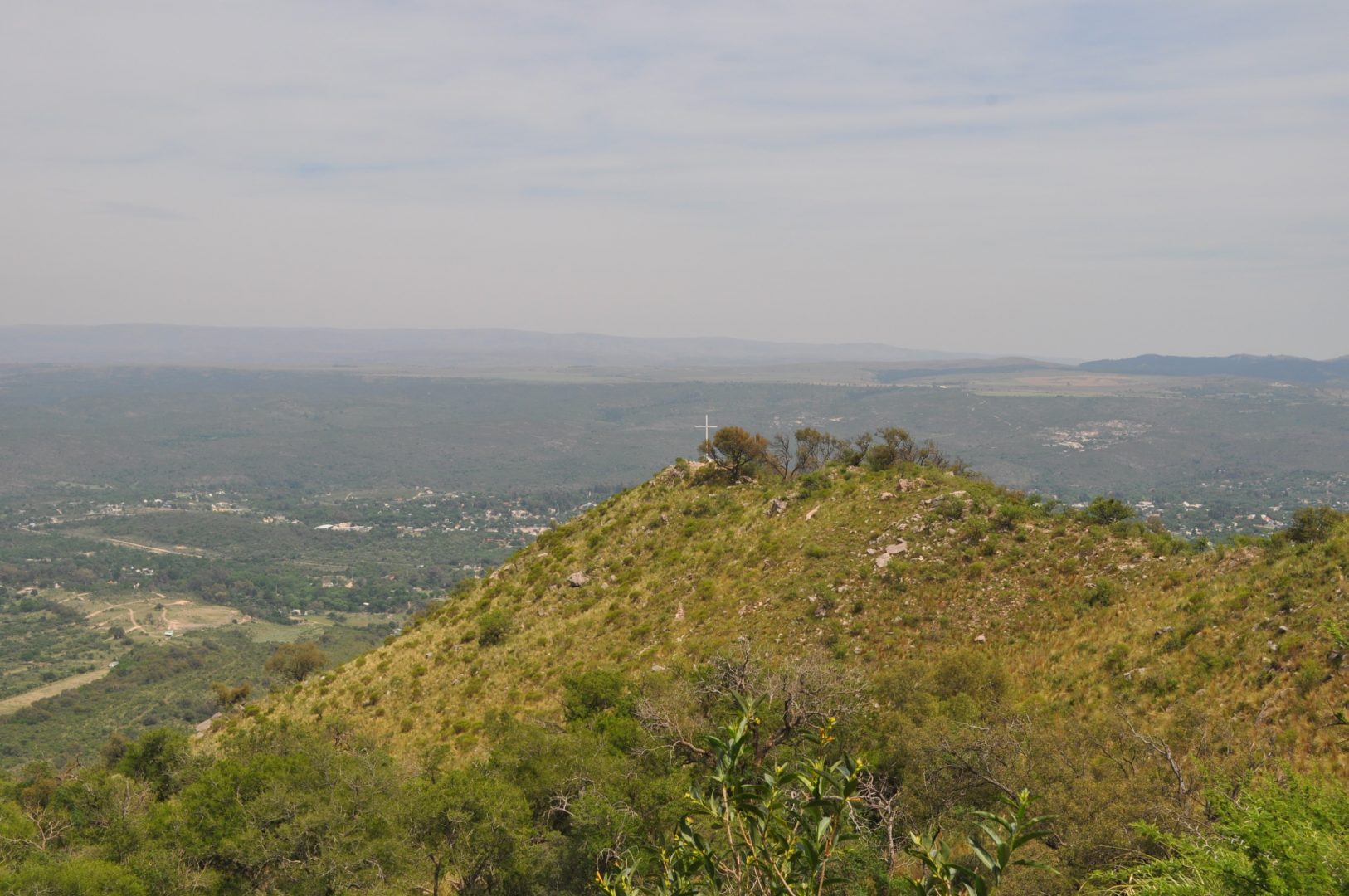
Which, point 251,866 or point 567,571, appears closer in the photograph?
point 251,866

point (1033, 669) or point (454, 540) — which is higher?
point (1033, 669)

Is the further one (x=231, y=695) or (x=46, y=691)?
(x=46, y=691)

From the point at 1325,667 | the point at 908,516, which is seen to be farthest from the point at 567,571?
the point at 1325,667

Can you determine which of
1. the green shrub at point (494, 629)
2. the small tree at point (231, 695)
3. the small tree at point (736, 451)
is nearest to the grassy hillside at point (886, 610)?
the green shrub at point (494, 629)

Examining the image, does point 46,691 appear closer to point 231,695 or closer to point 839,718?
point 231,695

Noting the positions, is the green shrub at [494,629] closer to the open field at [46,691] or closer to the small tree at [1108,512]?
the small tree at [1108,512]

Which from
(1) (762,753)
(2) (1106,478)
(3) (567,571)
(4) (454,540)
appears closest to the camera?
(1) (762,753)

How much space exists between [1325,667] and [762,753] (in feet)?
38.7

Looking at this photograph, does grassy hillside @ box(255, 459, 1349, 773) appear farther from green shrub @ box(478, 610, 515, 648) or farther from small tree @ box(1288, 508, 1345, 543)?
small tree @ box(1288, 508, 1345, 543)

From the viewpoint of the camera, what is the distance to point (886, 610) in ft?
80.0

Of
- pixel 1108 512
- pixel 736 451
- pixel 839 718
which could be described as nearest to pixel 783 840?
pixel 839 718

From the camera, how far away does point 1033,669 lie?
67.4 ft

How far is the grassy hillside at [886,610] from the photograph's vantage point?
17438 mm

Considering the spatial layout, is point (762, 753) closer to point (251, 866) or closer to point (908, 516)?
point (251, 866)
